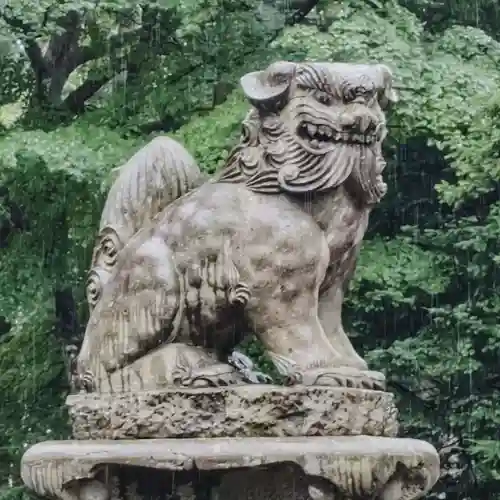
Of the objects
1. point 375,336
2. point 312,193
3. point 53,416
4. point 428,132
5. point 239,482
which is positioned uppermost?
point 312,193

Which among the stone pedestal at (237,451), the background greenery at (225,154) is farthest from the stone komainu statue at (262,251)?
the background greenery at (225,154)

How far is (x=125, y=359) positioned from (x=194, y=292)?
1.08ft

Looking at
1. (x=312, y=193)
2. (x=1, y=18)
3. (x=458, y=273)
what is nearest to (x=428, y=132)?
Result: (x=458, y=273)

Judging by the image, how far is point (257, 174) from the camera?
4.90 meters

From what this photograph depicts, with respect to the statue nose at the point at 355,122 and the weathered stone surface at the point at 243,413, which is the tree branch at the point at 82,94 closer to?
the statue nose at the point at 355,122

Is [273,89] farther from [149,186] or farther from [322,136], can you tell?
[149,186]

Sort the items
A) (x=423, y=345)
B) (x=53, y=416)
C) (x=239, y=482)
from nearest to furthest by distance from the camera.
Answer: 1. (x=239, y=482)
2. (x=423, y=345)
3. (x=53, y=416)

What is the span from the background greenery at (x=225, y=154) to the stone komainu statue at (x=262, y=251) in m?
4.17

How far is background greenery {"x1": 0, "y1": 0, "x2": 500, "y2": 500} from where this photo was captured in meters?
9.36

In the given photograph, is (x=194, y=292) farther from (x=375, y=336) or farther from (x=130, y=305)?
(x=375, y=336)

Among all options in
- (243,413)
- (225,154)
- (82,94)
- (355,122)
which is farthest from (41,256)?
(243,413)

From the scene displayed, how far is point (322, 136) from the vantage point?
16.0ft

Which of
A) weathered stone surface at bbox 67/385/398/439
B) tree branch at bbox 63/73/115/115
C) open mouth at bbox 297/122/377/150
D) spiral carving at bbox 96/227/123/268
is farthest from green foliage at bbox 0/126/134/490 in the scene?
weathered stone surface at bbox 67/385/398/439

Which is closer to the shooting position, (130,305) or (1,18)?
(130,305)
